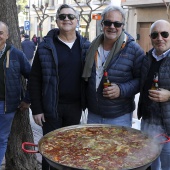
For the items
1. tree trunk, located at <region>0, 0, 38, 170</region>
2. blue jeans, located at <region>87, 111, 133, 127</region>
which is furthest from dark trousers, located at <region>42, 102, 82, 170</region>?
tree trunk, located at <region>0, 0, 38, 170</region>

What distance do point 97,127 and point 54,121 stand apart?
59cm

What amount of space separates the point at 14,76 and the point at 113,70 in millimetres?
1226

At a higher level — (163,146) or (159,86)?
(159,86)

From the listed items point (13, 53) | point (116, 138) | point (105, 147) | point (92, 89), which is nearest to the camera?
point (105, 147)

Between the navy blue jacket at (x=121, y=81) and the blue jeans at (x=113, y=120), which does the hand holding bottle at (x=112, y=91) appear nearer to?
the navy blue jacket at (x=121, y=81)

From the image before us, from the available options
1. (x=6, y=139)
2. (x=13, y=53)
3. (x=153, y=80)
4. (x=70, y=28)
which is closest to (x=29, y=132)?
(x=6, y=139)

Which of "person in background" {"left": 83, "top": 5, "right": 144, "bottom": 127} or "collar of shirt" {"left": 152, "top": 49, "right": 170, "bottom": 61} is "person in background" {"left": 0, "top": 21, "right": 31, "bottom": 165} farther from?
"collar of shirt" {"left": 152, "top": 49, "right": 170, "bottom": 61}

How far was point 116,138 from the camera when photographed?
9.60 feet

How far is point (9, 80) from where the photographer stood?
3.63 m

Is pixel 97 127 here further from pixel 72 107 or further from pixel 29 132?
pixel 29 132

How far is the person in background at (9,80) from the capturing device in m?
3.61

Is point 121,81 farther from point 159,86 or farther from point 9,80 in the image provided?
point 9,80

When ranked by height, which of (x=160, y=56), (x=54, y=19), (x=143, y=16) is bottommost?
(x=160, y=56)

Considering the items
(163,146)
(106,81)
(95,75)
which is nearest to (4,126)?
(95,75)
